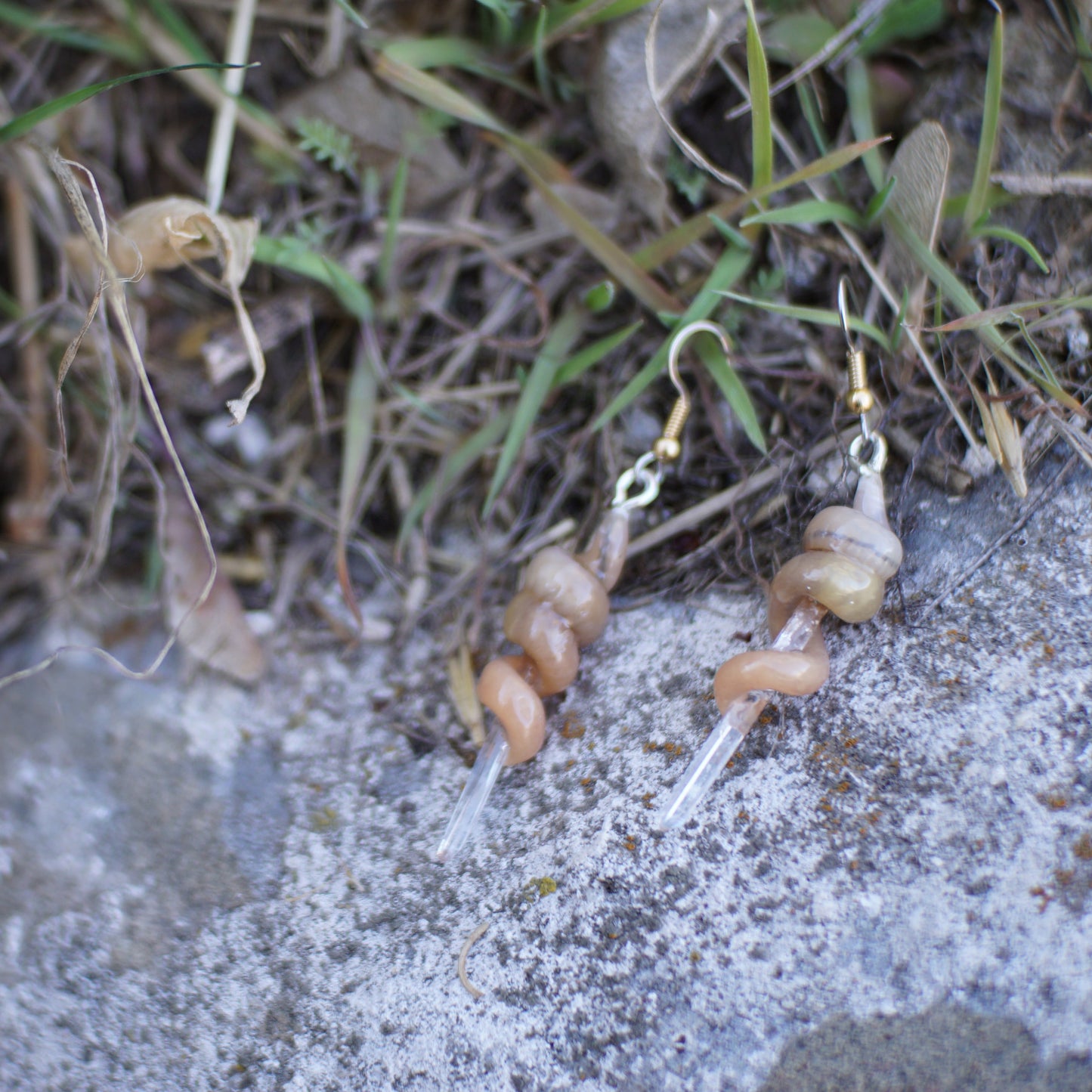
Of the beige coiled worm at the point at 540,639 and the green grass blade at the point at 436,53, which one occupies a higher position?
the green grass blade at the point at 436,53

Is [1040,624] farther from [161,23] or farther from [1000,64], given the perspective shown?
[161,23]

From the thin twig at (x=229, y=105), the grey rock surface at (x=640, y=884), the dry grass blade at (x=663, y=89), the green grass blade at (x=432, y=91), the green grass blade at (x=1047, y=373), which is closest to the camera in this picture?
the grey rock surface at (x=640, y=884)

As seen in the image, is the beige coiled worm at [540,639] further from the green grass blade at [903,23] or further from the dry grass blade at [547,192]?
the green grass blade at [903,23]

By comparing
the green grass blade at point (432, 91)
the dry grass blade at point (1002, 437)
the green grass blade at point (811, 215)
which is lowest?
the dry grass blade at point (1002, 437)

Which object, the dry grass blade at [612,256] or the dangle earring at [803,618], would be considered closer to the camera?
the dangle earring at [803,618]

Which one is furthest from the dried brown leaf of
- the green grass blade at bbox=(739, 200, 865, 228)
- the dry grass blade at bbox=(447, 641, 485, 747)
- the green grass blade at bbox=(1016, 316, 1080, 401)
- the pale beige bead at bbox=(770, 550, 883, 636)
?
the dry grass blade at bbox=(447, 641, 485, 747)

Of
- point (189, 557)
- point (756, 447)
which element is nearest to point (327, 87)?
point (189, 557)

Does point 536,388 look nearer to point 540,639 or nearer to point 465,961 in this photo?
point 540,639

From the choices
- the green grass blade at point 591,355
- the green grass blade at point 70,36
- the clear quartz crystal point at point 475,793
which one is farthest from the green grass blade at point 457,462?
the green grass blade at point 70,36
